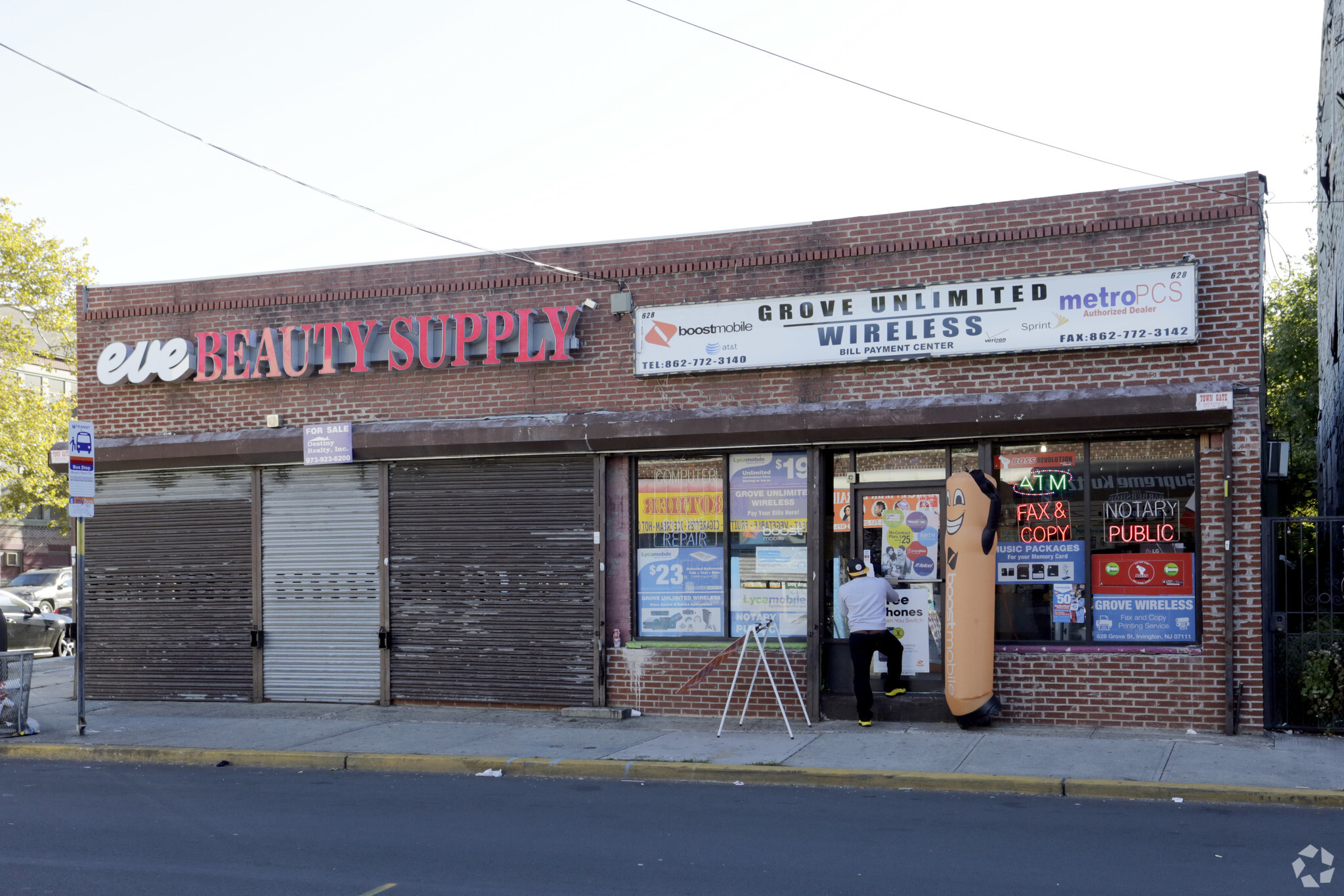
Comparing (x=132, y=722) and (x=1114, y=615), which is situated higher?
(x=1114, y=615)

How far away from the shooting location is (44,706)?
614 inches

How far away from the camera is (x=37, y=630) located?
22.4 meters

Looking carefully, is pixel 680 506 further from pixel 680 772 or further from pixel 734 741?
pixel 680 772

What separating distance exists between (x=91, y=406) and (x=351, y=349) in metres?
4.10

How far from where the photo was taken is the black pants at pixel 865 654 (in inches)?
484

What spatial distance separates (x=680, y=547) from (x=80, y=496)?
263 inches

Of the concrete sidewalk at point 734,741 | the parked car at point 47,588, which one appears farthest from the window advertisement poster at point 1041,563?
the parked car at point 47,588

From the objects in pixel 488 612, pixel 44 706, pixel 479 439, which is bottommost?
pixel 44 706

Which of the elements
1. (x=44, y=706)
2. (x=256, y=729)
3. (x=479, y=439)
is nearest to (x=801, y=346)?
(x=479, y=439)

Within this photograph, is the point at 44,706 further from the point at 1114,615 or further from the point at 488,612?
the point at 1114,615

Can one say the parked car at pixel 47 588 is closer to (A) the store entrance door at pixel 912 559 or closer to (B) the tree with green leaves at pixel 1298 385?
(A) the store entrance door at pixel 912 559

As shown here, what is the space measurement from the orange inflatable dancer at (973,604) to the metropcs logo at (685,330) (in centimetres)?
306

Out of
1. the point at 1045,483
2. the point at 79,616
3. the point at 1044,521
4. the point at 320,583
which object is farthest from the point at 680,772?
the point at 79,616

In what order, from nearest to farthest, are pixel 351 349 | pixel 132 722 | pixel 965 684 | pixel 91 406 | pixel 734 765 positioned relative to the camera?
pixel 734 765
pixel 965 684
pixel 132 722
pixel 351 349
pixel 91 406
